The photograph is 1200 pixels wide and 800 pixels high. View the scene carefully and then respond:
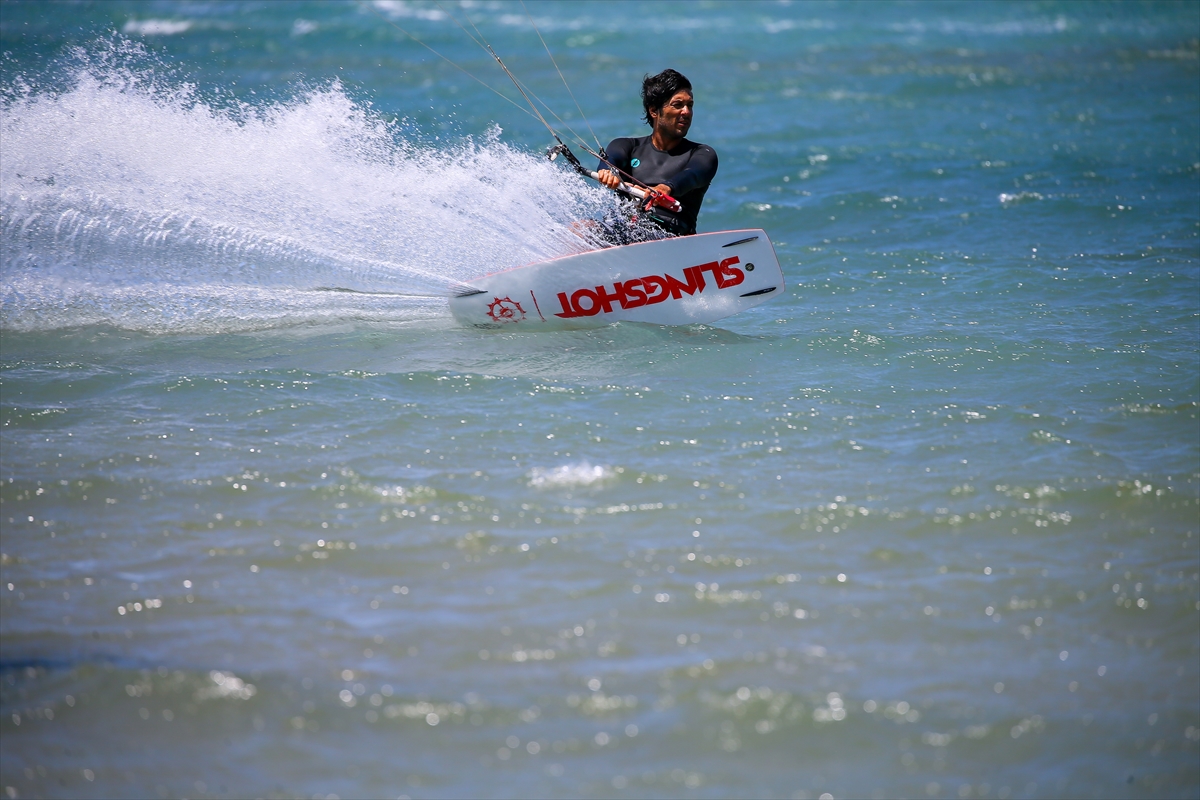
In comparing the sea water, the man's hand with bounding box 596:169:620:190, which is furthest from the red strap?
the sea water

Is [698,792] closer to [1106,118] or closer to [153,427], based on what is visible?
[153,427]

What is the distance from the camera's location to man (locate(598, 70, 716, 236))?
7.27 metres

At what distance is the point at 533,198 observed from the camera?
25.7ft

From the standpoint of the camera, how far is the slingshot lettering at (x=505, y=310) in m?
7.21

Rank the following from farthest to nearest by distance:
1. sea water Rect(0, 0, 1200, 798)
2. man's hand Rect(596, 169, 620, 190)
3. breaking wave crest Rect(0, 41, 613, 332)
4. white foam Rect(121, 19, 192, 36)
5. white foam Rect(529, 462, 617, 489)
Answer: white foam Rect(121, 19, 192, 36) < breaking wave crest Rect(0, 41, 613, 332) < man's hand Rect(596, 169, 620, 190) < white foam Rect(529, 462, 617, 489) < sea water Rect(0, 0, 1200, 798)

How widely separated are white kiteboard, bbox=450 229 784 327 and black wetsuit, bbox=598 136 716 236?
14.4 inches

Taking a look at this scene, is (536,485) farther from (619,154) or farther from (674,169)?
(619,154)

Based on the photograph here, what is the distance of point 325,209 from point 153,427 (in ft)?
9.74

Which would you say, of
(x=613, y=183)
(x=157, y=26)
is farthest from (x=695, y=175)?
(x=157, y=26)

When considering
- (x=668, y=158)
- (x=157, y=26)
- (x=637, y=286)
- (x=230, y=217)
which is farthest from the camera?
(x=157, y=26)

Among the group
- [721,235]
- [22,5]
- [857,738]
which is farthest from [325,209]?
[22,5]

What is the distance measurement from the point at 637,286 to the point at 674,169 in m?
0.89

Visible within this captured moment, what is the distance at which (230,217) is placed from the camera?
303 inches

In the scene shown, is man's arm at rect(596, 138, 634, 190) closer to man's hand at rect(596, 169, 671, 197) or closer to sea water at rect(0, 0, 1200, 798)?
man's hand at rect(596, 169, 671, 197)
